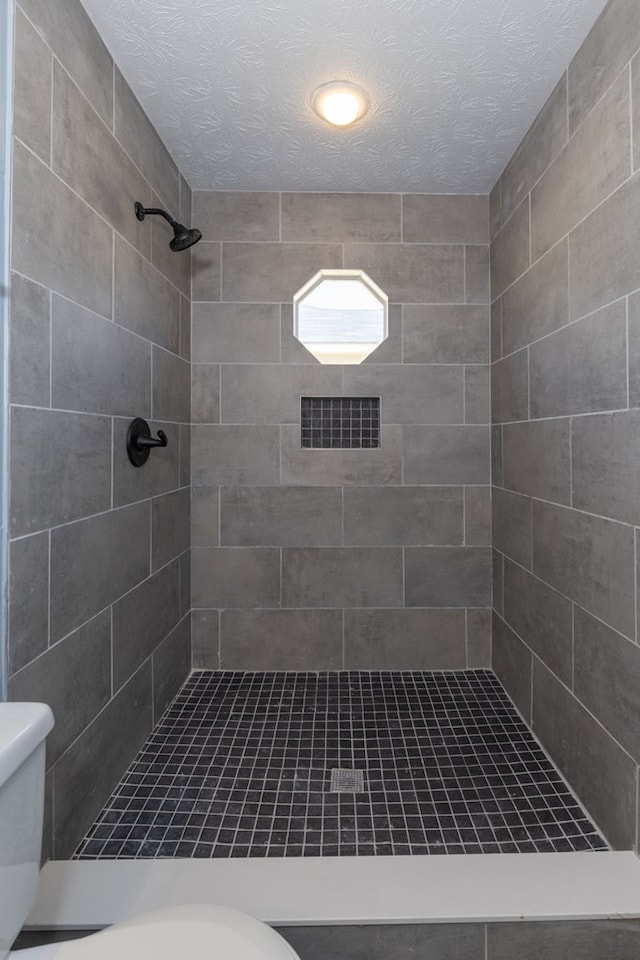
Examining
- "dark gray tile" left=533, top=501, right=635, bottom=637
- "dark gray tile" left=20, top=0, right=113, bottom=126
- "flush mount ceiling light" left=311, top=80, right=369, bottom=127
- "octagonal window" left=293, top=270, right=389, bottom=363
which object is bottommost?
"dark gray tile" left=533, top=501, right=635, bottom=637

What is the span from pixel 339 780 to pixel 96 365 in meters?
1.45

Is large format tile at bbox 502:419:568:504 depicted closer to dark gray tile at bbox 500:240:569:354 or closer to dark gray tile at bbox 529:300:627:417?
dark gray tile at bbox 529:300:627:417

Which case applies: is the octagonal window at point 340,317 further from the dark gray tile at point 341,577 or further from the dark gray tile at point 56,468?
the dark gray tile at point 56,468

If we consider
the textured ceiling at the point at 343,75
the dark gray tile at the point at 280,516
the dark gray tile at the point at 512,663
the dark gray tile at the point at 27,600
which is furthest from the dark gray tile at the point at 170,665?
the textured ceiling at the point at 343,75

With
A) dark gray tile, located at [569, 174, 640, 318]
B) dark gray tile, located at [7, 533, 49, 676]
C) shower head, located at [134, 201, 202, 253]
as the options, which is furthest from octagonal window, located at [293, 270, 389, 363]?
dark gray tile, located at [7, 533, 49, 676]

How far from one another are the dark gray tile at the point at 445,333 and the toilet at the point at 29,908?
7.02 feet

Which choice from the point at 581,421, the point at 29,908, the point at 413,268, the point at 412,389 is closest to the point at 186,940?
the point at 29,908

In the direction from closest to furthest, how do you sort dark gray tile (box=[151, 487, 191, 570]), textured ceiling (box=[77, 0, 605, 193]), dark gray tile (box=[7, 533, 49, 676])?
1. dark gray tile (box=[7, 533, 49, 676])
2. textured ceiling (box=[77, 0, 605, 193])
3. dark gray tile (box=[151, 487, 191, 570])

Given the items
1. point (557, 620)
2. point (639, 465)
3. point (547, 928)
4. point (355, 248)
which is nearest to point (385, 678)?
point (557, 620)

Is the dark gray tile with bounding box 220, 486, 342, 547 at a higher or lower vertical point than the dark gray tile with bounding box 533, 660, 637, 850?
higher

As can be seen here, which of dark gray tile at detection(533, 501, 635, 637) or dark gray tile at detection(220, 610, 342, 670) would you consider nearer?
dark gray tile at detection(533, 501, 635, 637)

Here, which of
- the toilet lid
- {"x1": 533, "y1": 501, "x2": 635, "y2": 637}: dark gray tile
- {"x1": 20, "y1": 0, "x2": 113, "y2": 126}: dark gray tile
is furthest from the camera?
{"x1": 533, "y1": 501, "x2": 635, "y2": 637}: dark gray tile

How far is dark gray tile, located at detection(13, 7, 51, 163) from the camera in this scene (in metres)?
1.19

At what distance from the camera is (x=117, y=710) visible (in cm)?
172
